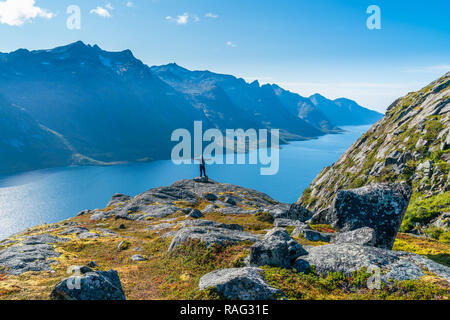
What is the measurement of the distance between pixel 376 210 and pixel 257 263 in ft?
42.0

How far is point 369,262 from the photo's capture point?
16281mm

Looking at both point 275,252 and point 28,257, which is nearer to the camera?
point 275,252

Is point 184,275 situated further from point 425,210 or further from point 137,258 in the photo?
point 425,210

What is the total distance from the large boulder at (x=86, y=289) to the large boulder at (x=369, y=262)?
1196 cm

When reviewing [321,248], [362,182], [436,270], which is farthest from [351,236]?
[362,182]

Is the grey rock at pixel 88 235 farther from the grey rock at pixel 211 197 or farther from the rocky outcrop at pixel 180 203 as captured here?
the grey rock at pixel 211 197

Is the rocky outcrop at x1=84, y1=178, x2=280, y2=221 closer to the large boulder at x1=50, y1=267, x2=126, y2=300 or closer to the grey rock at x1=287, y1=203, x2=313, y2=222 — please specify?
the grey rock at x1=287, y1=203, x2=313, y2=222

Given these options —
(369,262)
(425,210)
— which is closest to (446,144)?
(425,210)

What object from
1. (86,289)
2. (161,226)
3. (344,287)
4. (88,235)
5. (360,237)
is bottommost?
(88,235)

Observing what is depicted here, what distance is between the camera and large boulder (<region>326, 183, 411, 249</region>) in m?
22.8

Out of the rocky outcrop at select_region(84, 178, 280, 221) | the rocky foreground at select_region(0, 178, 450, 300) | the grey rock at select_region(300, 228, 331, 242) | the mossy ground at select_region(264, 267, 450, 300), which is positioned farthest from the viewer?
the rocky outcrop at select_region(84, 178, 280, 221)

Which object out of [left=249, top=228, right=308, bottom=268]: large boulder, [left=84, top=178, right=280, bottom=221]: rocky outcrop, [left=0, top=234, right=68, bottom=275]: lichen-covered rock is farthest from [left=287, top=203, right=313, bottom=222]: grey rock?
[left=0, top=234, right=68, bottom=275]: lichen-covered rock

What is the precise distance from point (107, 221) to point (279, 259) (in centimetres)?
5118

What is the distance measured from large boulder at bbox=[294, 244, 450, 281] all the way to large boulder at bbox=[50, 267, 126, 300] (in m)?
12.0
